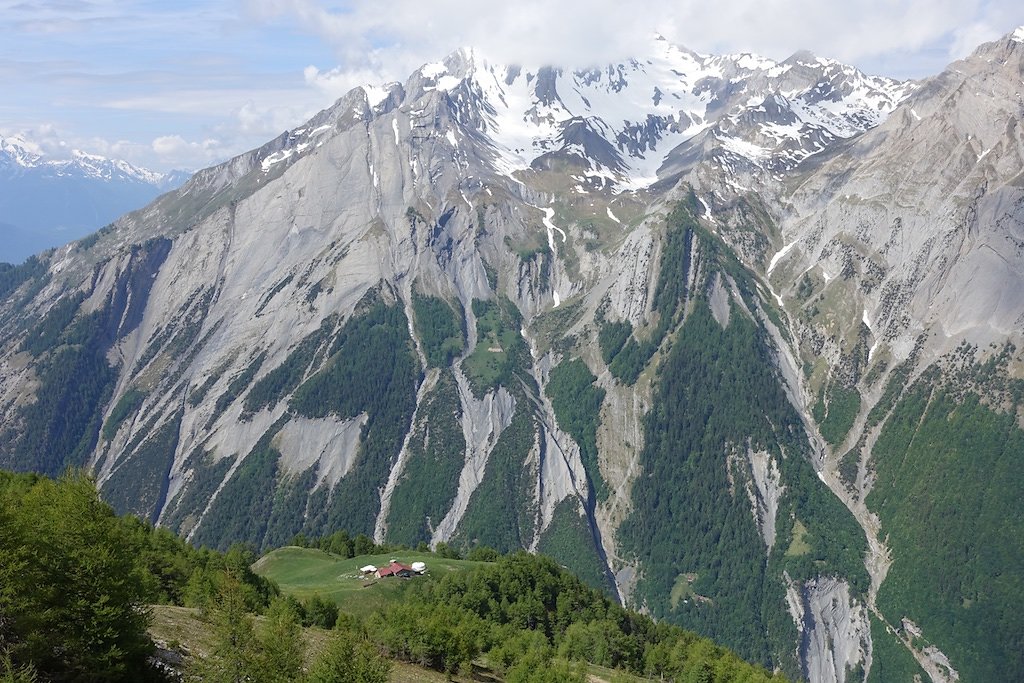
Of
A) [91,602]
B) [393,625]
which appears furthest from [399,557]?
[91,602]

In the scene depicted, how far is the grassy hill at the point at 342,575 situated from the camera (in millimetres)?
127062

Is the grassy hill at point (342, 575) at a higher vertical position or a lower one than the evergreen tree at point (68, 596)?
higher

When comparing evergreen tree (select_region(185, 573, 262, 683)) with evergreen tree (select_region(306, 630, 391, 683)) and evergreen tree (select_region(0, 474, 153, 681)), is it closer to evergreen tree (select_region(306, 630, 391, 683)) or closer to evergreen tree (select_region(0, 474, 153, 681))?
evergreen tree (select_region(0, 474, 153, 681))

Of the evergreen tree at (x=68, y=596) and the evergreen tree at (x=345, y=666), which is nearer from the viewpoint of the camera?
the evergreen tree at (x=68, y=596)

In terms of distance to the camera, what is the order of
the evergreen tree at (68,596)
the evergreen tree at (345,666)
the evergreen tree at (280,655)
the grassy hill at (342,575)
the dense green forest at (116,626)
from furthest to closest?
the grassy hill at (342,575), the evergreen tree at (345,666), the evergreen tree at (280,655), the dense green forest at (116,626), the evergreen tree at (68,596)

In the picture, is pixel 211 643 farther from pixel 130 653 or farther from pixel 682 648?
pixel 682 648

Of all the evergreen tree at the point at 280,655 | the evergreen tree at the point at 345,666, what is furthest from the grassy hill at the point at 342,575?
the evergreen tree at the point at 280,655

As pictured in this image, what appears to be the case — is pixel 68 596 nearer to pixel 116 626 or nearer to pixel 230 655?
pixel 116 626

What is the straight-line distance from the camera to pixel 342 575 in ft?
466

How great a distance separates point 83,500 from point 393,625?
149 feet

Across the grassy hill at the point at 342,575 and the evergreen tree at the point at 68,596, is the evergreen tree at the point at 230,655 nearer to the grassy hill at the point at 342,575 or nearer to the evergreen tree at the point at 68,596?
the evergreen tree at the point at 68,596

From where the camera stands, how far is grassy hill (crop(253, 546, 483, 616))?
127062 millimetres

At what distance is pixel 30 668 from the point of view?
36.2 metres

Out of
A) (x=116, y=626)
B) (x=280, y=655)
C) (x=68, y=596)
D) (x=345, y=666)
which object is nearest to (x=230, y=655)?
(x=280, y=655)
